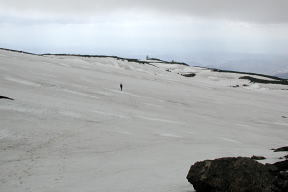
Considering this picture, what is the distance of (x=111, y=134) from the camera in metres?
27.7

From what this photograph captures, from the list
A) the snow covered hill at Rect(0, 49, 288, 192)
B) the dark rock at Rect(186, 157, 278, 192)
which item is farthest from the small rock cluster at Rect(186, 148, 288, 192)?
the snow covered hill at Rect(0, 49, 288, 192)

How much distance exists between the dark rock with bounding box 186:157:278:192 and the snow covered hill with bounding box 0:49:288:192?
202cm

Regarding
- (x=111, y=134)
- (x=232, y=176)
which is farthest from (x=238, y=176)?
(x=111, y=134)

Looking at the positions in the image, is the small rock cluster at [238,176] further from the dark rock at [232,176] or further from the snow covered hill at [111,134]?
the snow covered hill at [111,134]

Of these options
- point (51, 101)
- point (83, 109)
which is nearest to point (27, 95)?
point (51, 101)

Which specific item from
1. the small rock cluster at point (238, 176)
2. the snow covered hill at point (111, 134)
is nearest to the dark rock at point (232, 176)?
the small rock cluster at point (238, 176)

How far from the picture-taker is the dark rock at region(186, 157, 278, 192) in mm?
9820

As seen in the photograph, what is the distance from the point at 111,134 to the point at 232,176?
18.2m

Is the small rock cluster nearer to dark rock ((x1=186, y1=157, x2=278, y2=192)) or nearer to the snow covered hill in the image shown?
dark rock ((x1=186, y1=157, x2=278, y2=192))

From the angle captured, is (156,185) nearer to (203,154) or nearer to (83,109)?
(203,154)

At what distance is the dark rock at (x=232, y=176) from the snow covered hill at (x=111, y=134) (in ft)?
6.62

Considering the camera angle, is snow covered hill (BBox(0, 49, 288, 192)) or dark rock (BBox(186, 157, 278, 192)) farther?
snow covered hill (BBox(0, 49, 288, 192))

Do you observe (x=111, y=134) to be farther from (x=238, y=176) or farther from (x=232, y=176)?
(x=238, y=176)

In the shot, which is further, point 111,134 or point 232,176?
point 111,134
